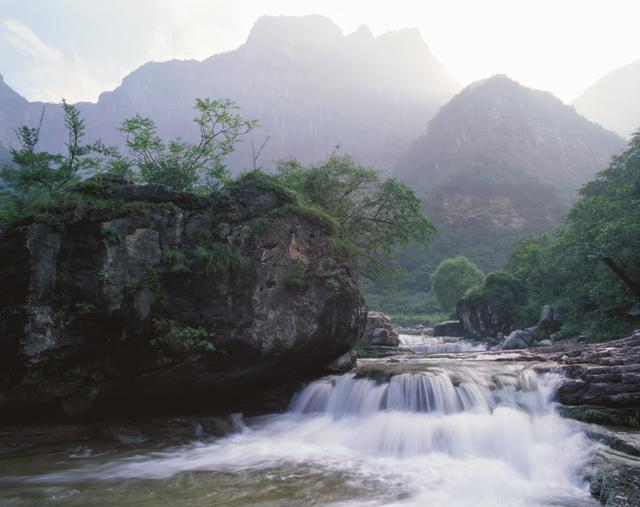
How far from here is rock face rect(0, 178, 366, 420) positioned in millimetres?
7285

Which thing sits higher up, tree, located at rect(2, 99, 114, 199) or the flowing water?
tree, located at rect(2, 99, 114, 199)

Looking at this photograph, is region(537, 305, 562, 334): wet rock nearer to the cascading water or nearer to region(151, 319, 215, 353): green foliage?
the cascading water

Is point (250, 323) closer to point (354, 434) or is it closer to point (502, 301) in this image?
point (354, 434)

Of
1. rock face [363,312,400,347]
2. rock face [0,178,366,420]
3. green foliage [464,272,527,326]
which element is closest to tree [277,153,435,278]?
rock face [0,178,366,420]

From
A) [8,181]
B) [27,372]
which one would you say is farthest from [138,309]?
[8,181]

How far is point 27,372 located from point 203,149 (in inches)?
281

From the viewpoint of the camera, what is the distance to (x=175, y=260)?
8500 millimetres

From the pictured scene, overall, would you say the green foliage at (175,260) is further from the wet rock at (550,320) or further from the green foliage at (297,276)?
the wet rock at (550,320)

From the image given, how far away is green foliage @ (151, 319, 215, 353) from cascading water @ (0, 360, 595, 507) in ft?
6.39

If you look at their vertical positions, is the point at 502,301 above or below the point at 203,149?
below

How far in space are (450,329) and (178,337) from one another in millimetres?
36881

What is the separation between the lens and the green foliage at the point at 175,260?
8.43m

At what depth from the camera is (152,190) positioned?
8.76 metres

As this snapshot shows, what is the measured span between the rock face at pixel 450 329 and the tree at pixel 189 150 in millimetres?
33223
